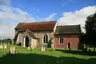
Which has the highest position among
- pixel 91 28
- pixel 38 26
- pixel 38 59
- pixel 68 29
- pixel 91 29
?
pixel 38 26

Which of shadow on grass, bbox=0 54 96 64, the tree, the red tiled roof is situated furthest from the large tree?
the red tiled roof

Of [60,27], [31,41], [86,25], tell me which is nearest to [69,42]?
[60,27]

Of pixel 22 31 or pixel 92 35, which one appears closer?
pixel 92 35

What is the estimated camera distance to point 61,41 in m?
56.3

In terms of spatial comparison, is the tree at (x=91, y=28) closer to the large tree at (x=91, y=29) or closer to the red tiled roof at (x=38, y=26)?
the large tree at (x=91, y=29)

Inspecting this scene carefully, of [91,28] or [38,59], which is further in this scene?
[91,28]

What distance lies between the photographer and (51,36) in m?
56.9

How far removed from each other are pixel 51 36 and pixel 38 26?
614cm

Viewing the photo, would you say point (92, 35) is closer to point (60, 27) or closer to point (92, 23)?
point (92, 23)

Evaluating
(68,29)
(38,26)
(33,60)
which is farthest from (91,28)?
(38,26)

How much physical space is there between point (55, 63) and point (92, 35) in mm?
20481

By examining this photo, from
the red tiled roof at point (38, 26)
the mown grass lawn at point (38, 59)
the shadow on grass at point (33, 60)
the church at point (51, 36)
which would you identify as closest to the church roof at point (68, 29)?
the church at point (51, 36)

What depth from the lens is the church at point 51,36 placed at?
180 ft

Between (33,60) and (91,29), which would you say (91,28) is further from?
(33,60)
